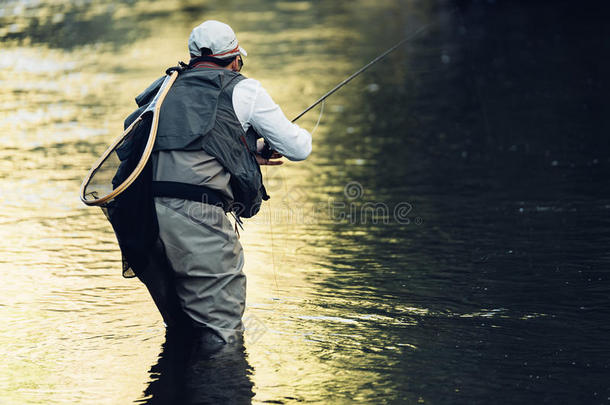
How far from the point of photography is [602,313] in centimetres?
594

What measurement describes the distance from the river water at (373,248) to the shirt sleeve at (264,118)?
1119 millimetres

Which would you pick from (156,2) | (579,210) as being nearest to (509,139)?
(579,210)

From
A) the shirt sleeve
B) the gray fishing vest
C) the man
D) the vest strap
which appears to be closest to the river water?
the man

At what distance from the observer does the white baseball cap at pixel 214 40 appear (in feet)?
17.2

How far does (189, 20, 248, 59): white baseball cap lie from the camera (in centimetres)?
524

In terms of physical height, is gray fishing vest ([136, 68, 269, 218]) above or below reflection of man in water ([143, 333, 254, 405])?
above

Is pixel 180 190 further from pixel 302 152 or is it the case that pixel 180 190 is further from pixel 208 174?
pixel 302 152

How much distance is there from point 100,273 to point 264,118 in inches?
94.0

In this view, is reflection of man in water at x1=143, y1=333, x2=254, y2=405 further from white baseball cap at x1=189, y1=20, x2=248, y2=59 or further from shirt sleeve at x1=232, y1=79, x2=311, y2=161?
white baseball cap at x1=189, y1=20, x2=248, y2=59

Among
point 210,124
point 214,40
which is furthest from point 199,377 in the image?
point 214,40

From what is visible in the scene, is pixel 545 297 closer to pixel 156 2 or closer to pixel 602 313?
pixel 602 313

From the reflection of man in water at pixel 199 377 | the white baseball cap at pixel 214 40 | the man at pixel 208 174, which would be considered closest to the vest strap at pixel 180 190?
the man at pixel 208 174

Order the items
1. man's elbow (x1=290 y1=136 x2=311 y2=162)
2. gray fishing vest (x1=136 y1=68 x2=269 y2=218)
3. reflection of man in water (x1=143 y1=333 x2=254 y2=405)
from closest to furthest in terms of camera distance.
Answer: reflection of man in water (x1=143 y1=333 x2=254 y2=405) → gray fishing vest (x1=136 y1=68 x2=269 y2=218) → man's elbow (x1=290 y1=136 x2=311 y2=162)

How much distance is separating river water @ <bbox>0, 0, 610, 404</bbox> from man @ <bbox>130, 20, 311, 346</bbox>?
0.36m
